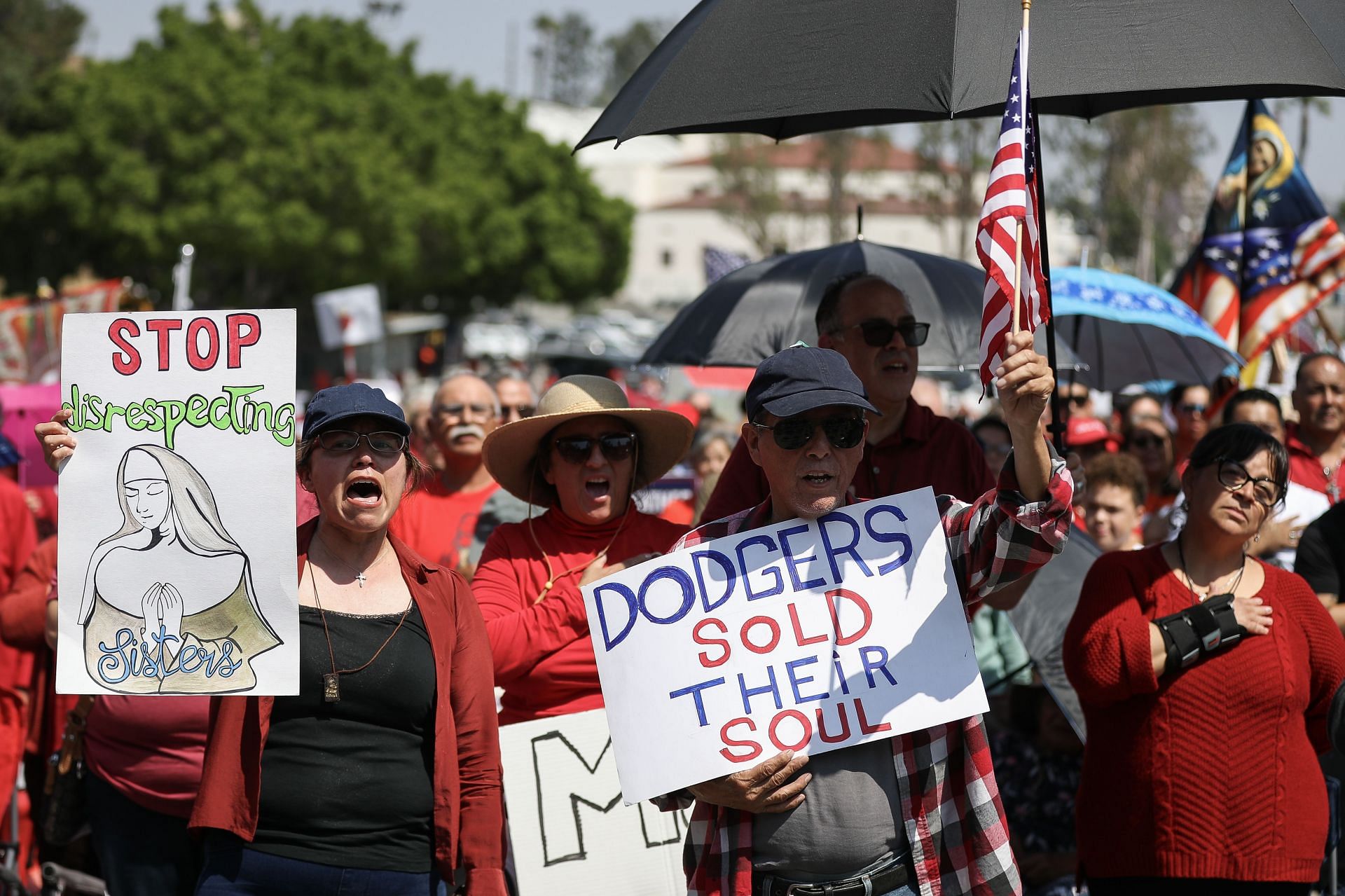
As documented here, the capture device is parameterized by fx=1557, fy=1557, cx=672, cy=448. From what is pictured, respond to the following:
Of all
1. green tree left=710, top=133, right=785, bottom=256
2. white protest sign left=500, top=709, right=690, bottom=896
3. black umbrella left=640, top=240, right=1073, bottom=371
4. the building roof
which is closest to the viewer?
white protest sign left=500, top=709, right=690, bottom=896

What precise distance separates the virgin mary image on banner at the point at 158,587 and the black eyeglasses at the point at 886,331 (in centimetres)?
190

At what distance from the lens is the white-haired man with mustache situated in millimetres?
5578

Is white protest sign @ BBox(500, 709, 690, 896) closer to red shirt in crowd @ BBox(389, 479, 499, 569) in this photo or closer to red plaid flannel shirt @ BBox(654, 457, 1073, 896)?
red plaid flannel shirt @ BBox(654, 457, 1073, 896)

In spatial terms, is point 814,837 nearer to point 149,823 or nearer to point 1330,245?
point 149,823

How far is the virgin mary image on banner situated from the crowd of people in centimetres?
17

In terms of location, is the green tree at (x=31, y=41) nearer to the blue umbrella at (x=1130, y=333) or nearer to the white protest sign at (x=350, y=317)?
the white protest sign at (x=350, y=317)

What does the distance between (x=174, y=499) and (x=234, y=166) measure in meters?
35.5

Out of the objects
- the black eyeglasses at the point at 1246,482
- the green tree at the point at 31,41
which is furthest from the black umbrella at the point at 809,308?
the green tree at the point at 31,41

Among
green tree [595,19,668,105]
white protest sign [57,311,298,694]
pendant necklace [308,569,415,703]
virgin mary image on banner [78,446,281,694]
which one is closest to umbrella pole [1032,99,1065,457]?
pendant necklace [308,569,415,703]

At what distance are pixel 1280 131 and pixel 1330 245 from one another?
0.80 m

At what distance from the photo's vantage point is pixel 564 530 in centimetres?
450

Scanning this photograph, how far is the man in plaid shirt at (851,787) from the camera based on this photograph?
3225mm

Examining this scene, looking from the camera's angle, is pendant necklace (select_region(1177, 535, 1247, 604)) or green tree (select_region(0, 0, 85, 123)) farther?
green tree (select_region(0, 0, 85, 123))

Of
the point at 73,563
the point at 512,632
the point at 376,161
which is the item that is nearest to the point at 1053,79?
the point at 512,632
